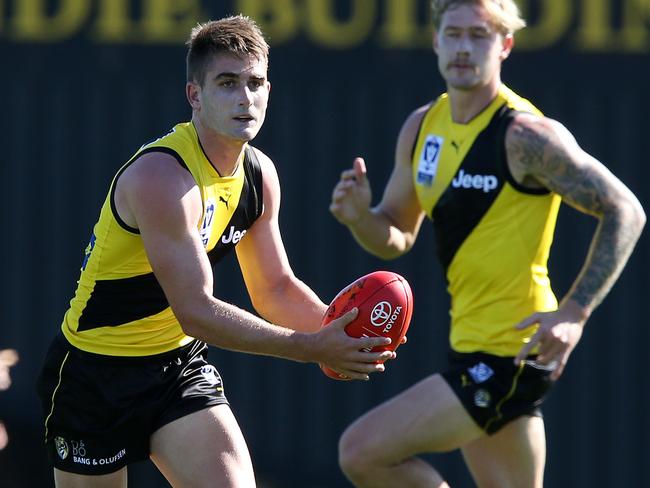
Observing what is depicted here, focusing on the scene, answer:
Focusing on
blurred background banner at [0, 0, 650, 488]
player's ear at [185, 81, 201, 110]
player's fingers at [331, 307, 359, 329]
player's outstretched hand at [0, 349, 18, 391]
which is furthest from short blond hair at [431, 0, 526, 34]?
blurred background banner at [0, 0, 650, 488]

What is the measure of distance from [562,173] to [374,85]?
403 cm

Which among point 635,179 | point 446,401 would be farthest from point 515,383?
point 635,179

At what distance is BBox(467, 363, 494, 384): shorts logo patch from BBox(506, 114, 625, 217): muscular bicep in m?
0.72

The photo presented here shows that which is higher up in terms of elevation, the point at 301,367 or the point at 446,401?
the point at 446,401

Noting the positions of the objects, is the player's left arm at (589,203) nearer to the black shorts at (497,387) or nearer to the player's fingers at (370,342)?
the black shorts at (497,387)

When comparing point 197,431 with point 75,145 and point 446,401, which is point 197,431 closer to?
point 446,401

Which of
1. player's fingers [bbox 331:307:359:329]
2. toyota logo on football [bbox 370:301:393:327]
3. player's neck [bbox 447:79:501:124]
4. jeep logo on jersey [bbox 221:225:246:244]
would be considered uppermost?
player's neck [bbox 447:79:501:124]

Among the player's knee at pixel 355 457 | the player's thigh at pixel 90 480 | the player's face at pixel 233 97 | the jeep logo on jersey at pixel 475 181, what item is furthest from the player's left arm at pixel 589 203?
the player's thigh at pixel 90 480

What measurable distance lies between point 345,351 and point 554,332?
2.48ft

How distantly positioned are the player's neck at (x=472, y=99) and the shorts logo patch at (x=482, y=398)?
3.57 feet

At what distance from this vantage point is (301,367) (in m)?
8.99

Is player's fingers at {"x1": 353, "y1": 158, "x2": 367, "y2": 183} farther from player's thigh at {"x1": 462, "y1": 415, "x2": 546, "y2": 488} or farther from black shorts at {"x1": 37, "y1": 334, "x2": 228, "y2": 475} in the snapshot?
player's thigh at {"x1": 462, "y1": 415, "x2": 546, "y2": 488}

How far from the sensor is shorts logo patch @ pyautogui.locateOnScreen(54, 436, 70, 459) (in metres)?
5.17

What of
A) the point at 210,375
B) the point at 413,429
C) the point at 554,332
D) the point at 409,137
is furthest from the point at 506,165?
the point at 210,375
